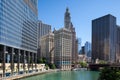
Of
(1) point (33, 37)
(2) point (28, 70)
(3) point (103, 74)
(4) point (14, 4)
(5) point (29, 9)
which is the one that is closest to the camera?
(3) point (103, 74)

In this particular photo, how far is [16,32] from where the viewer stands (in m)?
144

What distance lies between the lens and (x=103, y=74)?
2352 inches

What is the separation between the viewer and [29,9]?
179750 millimetres

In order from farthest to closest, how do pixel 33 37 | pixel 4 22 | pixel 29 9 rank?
1. pixel 33 37
2. pixel 29 9
3. pixel 4 22

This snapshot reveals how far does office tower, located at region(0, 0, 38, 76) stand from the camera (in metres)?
119

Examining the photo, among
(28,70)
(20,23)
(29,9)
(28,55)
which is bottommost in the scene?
(28,70)

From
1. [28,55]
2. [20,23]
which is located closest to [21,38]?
[20,23]

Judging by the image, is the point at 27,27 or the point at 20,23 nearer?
the point at 20,23

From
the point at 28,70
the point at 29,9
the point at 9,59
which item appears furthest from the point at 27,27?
the point at 9,59

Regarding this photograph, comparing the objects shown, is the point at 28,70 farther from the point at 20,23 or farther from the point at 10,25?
the point at 10,25

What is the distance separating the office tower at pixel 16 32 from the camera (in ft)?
391

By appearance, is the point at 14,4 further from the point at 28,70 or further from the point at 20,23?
the point at 28,70

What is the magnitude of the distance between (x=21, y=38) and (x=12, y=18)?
25435 millimetres

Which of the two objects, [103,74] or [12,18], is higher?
[12,18]
